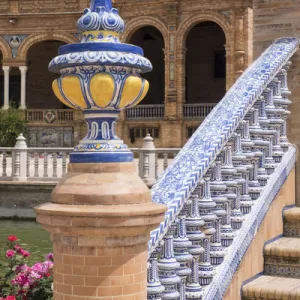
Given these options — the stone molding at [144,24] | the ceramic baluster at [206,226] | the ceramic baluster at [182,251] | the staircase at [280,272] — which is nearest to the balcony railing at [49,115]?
the stone molding at [144,24]

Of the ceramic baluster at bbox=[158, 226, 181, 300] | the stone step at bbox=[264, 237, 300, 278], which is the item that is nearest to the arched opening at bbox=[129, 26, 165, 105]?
the stone step at bbox=[264, 237, 300, 278]

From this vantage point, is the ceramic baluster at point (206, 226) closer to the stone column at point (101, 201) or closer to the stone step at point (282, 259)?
the stone step at point (282, 259)

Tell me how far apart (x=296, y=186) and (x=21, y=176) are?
12202mm

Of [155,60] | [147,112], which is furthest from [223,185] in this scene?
[155,60]

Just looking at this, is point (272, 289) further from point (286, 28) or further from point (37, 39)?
point (37, 39)

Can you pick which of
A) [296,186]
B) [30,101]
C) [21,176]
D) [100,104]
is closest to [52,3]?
[30,101]

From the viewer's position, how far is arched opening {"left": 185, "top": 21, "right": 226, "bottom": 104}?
32.8 m

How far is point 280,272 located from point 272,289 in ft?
1.58

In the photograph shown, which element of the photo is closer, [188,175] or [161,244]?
[161,244]

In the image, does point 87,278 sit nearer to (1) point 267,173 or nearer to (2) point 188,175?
(2) point 188,175

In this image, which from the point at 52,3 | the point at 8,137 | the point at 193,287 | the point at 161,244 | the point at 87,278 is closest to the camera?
the point at 87,278

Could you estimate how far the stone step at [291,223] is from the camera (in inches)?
199

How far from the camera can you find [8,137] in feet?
87.0

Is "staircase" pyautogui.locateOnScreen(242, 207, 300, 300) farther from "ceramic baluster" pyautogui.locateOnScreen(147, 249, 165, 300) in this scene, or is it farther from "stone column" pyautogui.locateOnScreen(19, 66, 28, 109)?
"stone column" pyautogui.locateOnScreen(19, 66, 28, 109)
